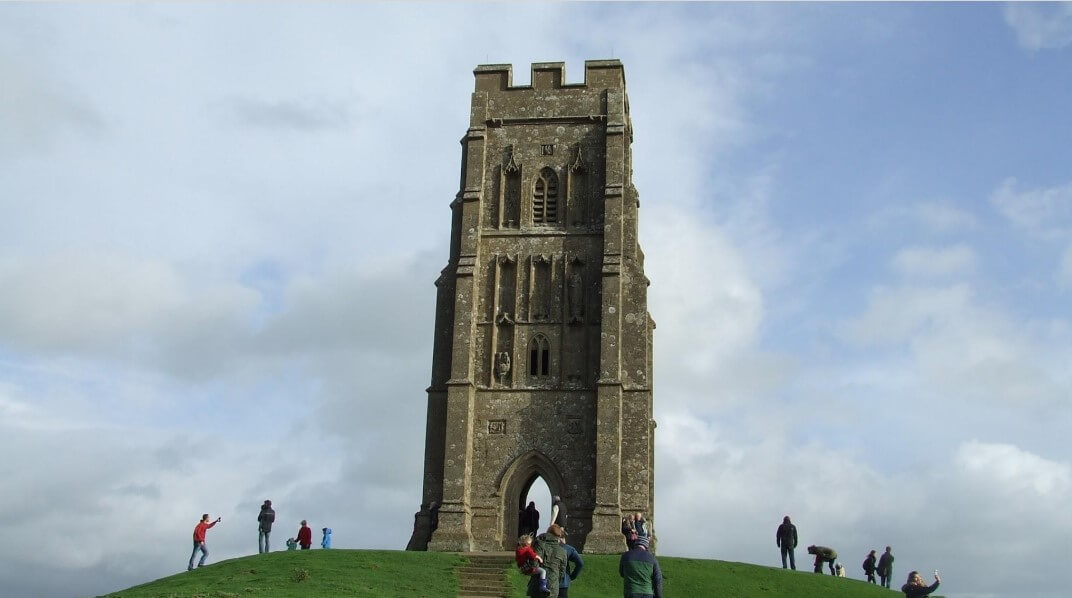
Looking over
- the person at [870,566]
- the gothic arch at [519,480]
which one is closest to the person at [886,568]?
the person at [870,566]

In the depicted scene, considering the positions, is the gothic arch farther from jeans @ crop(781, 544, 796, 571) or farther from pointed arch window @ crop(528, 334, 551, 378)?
jeans @ crop(781, 544, 796, 571)

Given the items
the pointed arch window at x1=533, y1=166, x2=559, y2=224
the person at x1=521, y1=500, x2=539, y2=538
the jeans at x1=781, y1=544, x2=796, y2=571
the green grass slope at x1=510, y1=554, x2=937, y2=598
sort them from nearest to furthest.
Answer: the green grass slope at x1=510, y1=554, x2=937, y2=598, the jeans at x1=781, y1=544, x2=796, y2=571, the person at x1=521, y1=500, x2=539, y2=538, the pointed arch window at x1=533, y1=166, x2=559, y2=224

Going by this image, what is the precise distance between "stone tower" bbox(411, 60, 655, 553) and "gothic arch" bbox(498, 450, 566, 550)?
5 cm

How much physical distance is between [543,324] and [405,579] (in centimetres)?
1528

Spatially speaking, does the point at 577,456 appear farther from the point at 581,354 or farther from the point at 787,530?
the point at 787,530

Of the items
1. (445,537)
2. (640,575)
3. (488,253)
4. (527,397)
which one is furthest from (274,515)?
(640,575)

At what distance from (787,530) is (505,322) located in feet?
42.6

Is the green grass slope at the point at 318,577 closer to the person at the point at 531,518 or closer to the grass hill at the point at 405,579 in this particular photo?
the grass hill at the point at 405,579

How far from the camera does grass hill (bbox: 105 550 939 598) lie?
96.9 ft

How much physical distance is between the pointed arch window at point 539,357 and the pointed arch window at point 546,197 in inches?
186

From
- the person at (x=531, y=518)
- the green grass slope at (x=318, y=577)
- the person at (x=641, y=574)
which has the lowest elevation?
the person at (x=641, y=574)

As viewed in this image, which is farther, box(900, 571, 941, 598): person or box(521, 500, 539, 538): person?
box(521, 500, 539, 538): person

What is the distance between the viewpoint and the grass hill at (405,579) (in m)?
29.5

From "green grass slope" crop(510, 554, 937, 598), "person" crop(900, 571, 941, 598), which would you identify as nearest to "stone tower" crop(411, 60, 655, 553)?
"green grass slope" crop(510, 554, 937, 598)
